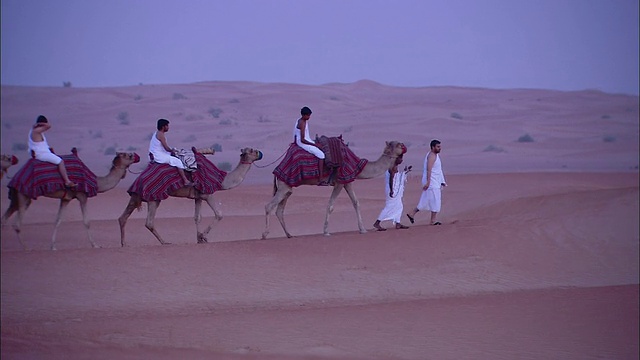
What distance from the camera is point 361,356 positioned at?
10.2 meters

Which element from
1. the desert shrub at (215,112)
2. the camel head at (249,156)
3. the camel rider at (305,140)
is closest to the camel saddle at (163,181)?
the camel head at (249,156)

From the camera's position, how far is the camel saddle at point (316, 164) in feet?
50.2

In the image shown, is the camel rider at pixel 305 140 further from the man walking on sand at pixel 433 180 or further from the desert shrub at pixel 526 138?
the desert shrub at pixel 526 138

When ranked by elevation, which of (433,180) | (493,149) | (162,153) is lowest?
(433,180)

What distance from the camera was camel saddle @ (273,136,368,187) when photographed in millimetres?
15297

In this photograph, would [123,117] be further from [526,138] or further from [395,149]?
Answer: [395,149]

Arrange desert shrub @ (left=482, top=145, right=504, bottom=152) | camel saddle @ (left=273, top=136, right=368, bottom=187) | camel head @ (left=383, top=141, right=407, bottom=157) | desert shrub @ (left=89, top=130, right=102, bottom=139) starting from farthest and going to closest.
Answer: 1. desert shrub @ (left=89, top=130, right=102, bottom=139)
2. desert shrub @ (left=482, top=145, right=504, bottom=152)
3. camel head @ (left=383, top=141, right=407, bottom=157)
4. camel saddle @ (left=273, top=136, right=368, bottom=187)

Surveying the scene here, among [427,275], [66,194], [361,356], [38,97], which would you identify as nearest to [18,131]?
[38,97]

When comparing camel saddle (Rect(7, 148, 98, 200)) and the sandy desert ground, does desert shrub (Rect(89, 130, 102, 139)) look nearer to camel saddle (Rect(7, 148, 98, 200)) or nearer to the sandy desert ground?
the sandy desert ground

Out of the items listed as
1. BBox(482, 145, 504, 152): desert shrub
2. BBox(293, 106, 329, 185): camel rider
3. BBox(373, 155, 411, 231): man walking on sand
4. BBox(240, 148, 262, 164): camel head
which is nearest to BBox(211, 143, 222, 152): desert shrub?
BBox(482, 145, 504, 152): desert shrub

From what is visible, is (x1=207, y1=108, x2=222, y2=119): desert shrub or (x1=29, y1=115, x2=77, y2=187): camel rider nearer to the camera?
(x1=29, y1=115, x2=77, y2=187): camel rider

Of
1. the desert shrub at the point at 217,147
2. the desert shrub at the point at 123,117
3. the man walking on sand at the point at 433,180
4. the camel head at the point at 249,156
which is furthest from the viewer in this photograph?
the desert shrub at the point at 123,117

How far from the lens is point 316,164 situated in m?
15.3

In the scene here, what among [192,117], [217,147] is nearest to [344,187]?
[217,147]
